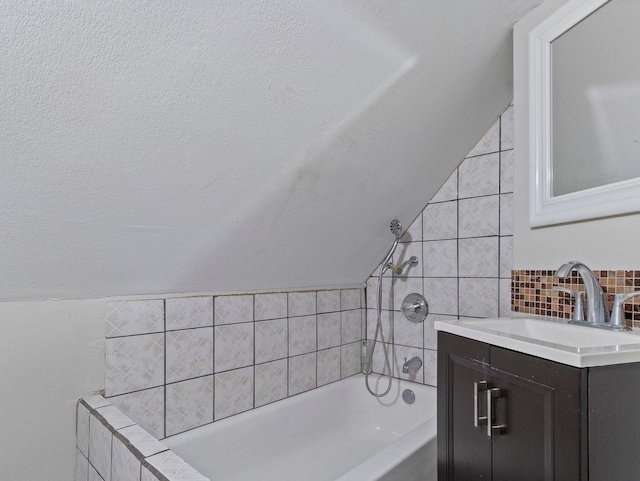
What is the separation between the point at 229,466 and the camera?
172 cm

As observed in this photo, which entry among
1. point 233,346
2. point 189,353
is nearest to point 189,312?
point 189,353

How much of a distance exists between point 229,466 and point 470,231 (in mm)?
1561

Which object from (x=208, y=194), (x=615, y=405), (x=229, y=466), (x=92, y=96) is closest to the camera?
(x=615, y=405)

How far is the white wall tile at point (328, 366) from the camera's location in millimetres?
2238

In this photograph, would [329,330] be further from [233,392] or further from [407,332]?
[233,392]

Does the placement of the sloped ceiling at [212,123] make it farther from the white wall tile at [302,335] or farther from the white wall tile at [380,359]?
the white wall tile at [380,359]

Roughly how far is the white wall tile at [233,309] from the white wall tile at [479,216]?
3.73 ft

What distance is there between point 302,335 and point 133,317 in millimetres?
881

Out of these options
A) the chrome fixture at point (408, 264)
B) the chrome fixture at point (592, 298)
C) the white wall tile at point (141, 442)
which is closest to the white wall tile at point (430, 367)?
the chrome fixture at point (408, 264)

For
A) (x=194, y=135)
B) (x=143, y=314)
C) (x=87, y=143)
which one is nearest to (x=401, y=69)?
(x=194, y=135)

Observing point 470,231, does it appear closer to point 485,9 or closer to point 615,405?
point 485,9

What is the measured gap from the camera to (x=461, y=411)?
45.7 inches

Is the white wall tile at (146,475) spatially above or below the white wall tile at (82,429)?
above

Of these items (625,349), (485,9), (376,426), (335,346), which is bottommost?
(376,426)
